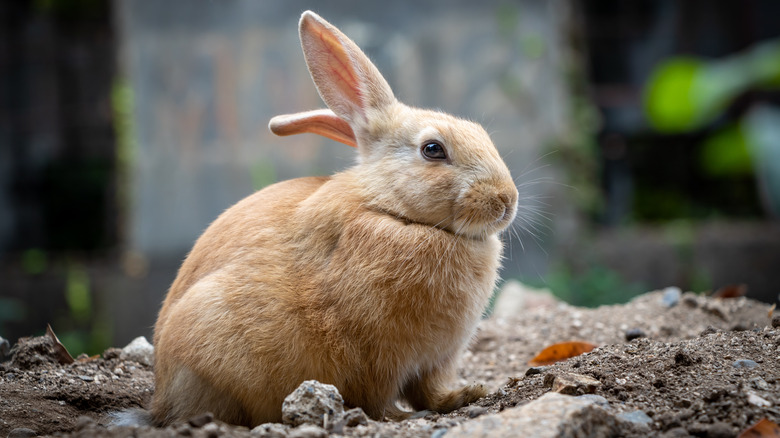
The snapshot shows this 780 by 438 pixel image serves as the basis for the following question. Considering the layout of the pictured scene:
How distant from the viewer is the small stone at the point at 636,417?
8.93ft

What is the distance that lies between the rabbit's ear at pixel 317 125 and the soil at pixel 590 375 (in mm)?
1646

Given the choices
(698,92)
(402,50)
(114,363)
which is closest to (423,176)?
(698,92)

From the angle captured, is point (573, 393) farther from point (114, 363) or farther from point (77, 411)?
point (114, 363)

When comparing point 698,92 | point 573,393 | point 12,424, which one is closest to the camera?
point 573,393

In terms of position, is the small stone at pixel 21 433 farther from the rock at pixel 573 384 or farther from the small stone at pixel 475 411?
the rock at pixel 573 384

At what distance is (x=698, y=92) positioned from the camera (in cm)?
453

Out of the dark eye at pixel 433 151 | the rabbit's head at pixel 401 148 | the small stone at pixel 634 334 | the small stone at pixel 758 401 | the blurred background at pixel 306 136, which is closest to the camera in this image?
the small stone at pixel 758 401

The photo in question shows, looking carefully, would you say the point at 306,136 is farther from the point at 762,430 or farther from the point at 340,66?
the point at 762,430

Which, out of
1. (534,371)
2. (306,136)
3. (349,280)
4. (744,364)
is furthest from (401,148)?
(306,136)

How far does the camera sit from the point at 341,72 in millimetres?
4004

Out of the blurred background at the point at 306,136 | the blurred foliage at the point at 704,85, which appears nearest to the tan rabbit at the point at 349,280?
the blurred foliage at the point at 704,85

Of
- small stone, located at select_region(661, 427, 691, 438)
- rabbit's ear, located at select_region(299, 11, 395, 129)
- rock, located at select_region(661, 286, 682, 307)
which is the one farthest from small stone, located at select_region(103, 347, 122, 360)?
rock, located at select_region(661, 286, 682, 307)

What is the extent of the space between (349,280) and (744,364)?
177cm

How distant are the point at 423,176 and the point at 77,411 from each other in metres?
2.11
